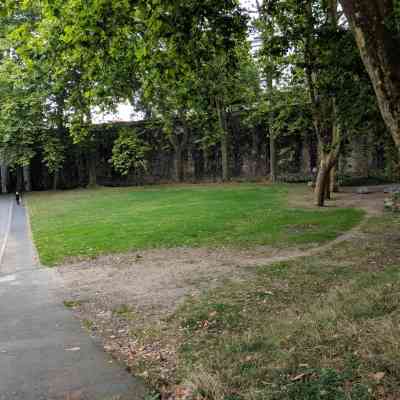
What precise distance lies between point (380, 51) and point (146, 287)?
570cm

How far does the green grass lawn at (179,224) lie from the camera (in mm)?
12836

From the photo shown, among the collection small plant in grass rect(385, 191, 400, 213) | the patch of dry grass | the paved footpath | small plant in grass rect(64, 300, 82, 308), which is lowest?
small plant in grass rect(64, 300, 82, 308)

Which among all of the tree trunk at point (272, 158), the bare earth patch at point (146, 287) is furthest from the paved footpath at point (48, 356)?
the tree trunk at point (272, 158)

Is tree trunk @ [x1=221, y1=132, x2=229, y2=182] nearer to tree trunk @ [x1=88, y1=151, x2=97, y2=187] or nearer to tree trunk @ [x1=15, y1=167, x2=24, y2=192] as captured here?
tree trunk @ [x1=88, y1=151, x2=97, y2=187]

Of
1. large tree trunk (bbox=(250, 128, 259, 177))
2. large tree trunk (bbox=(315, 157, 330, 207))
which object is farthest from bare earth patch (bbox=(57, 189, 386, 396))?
large tree trunk (bbox=(250, 128, 259, 177))

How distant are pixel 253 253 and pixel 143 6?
6016mm

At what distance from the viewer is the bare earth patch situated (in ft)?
18.8

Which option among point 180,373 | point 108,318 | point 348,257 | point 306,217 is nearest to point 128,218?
point 306,217

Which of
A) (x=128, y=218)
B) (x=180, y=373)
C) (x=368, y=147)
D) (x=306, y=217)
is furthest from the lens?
(x=368, y=147)

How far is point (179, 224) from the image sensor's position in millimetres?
15992

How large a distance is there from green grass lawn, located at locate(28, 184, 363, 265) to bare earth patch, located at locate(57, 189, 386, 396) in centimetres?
108

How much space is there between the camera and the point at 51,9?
780 cm

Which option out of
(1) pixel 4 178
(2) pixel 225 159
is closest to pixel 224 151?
(2) pixel 225 159

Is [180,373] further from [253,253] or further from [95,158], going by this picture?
[95,158]
